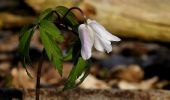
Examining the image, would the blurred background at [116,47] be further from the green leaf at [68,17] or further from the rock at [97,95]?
the green leaf at [68,17]

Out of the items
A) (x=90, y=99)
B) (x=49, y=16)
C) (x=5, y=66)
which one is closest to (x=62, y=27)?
(x=49, y=16)

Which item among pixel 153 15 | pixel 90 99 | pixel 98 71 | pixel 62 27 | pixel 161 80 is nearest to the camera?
pixel 62 27

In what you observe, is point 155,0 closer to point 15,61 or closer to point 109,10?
point 109,10

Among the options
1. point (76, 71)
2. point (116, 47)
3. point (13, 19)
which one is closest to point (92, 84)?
point (13, 19)

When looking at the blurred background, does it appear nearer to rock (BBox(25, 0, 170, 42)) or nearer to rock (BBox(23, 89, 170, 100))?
rock (BBox(25, 0, 170, 42))

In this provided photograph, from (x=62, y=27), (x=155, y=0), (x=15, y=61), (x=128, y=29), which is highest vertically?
(x=62, y=27)

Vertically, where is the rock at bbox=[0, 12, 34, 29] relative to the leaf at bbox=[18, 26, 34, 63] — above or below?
below

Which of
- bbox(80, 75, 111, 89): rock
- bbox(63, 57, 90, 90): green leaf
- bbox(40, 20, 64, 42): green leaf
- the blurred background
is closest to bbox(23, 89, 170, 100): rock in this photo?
bbox(63, 57, 90, 90): green leaf

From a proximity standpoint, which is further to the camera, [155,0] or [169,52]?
[169,52]
